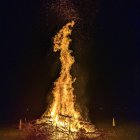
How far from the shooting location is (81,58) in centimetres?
997

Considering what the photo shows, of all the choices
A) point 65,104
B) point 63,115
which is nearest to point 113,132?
point 63,115

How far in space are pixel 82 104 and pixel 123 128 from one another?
1.89 metres

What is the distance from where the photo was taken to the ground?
746 centimetres

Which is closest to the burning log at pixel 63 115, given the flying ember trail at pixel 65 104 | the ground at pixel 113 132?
the flying ember trail at pixel 65 104

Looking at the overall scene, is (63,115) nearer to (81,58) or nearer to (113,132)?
(113,132)

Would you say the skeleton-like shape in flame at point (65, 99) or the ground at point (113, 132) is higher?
the skeleton-like shape in flame at point (65, 99)

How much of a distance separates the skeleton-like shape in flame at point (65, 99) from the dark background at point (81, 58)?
0.28 meters

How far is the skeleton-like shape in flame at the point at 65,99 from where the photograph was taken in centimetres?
813

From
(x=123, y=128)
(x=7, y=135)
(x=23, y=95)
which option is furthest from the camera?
(x=23, y=95)

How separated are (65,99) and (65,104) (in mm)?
135

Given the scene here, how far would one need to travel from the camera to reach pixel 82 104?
32.4 feet

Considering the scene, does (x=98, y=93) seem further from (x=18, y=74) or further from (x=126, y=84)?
(x=18, y=74)

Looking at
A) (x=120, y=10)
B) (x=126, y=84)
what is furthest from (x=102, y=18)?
(x=126, y=84)

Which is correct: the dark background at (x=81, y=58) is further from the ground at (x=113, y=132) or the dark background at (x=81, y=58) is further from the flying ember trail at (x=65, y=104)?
the ground at (x=113, y=132)
